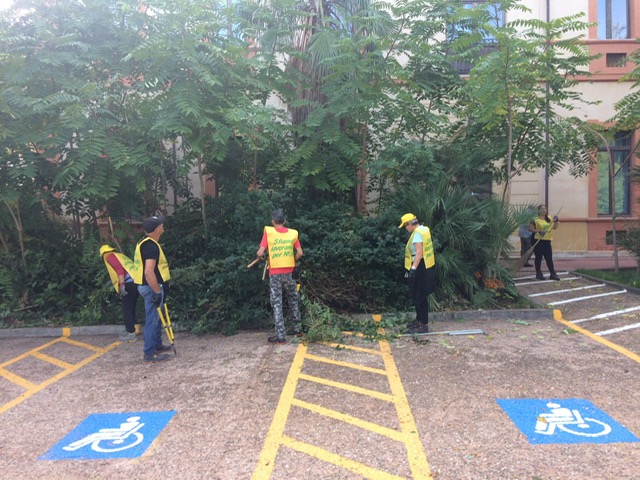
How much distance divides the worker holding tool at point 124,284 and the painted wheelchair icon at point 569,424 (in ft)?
18.1

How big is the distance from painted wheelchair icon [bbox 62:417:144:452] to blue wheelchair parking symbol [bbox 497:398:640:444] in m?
3.22

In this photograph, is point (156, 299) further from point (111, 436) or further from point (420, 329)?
point (420, 329)

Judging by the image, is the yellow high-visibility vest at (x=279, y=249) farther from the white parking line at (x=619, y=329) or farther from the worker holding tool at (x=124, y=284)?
the white parking line at (x=619, y=329)

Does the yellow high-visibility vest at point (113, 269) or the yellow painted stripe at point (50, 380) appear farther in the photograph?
the yellow high-visibility vest at point (113, 269)

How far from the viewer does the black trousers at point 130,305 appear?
671cm

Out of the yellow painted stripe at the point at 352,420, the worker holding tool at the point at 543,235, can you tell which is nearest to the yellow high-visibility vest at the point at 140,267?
the yellow painted stripe at the point at 352,420

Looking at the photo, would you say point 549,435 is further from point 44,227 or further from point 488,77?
point 44,227

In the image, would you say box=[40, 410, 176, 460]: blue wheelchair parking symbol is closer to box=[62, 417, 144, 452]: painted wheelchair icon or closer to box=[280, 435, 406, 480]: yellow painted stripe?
box=[62, 417, 144, 452]: painted wheelchair icon

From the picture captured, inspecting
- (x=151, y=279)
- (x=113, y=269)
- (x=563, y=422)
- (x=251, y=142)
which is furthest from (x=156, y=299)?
(x=563, y=422)

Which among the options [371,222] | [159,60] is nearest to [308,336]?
[371,222]

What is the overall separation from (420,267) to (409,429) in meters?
2.88

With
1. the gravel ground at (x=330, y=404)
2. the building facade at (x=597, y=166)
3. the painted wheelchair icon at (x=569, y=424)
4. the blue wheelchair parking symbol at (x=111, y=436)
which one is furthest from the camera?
the building facade at (x=597, y=166)

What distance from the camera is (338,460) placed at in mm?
3389

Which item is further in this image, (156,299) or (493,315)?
(493,315)
